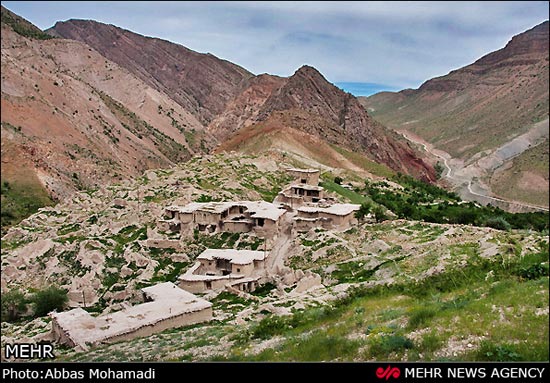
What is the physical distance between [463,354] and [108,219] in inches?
918

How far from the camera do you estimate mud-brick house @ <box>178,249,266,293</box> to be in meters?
20.8

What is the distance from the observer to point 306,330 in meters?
11.0

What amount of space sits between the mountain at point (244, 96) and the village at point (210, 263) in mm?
42353

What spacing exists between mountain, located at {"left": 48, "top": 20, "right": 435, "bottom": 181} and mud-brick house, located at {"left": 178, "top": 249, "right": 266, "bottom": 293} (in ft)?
157

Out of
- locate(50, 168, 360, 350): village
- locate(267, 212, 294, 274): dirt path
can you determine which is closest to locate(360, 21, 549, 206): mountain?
locate(50, 168, 360, 350): village

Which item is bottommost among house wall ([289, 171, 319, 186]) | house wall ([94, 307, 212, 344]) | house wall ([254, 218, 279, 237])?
house wall ([94, 307, 212, 344])

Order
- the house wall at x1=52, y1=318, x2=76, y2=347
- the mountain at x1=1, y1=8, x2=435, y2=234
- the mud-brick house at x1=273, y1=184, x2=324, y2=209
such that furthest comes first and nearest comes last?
1. the mountain at x1=1, y1=8, x2=435, y2=234
2. the mud-brick house at x1=273, y1=184, x2=324, y2=209
3. the house wall at x1=52, y1=318, x2=76, y2=347

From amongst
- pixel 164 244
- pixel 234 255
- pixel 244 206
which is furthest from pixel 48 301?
pixel 244 206

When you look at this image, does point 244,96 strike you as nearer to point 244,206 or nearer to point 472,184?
point 472,184

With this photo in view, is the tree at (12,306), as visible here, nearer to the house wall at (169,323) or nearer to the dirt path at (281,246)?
the house wall at (169,323)
